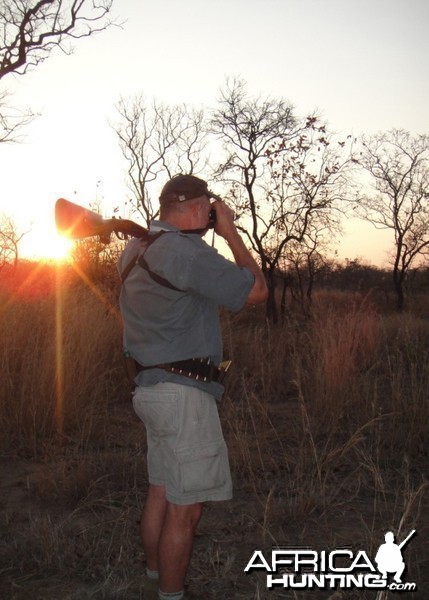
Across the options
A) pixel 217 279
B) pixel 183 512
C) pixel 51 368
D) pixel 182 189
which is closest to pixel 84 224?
pixel 182 189

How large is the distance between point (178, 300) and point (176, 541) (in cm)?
85

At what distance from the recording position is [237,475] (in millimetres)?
4188

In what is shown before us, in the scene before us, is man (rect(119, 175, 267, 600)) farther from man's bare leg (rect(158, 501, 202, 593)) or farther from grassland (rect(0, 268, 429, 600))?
grassland (rect(0, 268, 429, 600))

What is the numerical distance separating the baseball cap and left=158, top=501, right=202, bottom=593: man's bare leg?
1106 mm

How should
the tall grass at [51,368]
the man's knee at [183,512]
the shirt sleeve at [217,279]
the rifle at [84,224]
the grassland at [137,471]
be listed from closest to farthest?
the shirt sleeve at [217,279], the man's knee at [183,512], the rifle at [84,224], the grassland at [137,471], the tall grass at [51,368]

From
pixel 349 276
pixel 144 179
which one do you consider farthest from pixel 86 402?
pixel 349 276

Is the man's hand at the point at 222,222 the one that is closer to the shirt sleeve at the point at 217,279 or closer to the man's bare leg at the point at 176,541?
the shirt sleeve at the point at 217,279

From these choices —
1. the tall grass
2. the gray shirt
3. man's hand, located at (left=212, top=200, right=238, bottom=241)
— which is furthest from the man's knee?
the tall grass

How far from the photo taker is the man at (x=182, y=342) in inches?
83.7

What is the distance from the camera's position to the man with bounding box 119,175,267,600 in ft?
6.97

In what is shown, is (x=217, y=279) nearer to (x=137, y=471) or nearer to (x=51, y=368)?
(x=137, y=471)

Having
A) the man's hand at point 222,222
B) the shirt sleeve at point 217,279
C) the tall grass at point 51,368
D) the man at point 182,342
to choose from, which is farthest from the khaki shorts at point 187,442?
the tall grass at point 51,368

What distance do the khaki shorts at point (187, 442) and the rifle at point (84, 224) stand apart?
0.61 metres

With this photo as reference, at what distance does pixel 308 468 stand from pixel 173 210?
2567 millimetres
